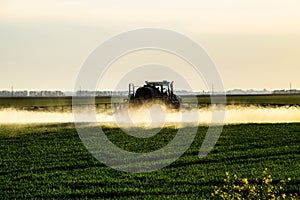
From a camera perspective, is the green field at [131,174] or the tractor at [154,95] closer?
the green field at [131,174]

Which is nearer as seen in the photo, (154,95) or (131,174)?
(131,174)

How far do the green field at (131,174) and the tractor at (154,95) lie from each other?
21.5 ft

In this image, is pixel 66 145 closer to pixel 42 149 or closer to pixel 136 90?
pixel 42 149

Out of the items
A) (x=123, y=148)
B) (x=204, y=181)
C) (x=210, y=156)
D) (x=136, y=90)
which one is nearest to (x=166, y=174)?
(x=204, y=181)

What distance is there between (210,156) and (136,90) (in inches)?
731

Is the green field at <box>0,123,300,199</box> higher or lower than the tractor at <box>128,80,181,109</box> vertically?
lower

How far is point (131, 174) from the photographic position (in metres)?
23.7

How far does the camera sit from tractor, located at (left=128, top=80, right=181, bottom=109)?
1800 inches

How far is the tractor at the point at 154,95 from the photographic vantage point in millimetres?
45719

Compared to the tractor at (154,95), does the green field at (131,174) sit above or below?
below

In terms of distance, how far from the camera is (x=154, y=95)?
45.9 m

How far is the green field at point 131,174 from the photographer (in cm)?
2027

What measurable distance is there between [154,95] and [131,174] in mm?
22526

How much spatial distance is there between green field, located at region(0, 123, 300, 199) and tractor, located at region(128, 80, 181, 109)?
21.5 feet
